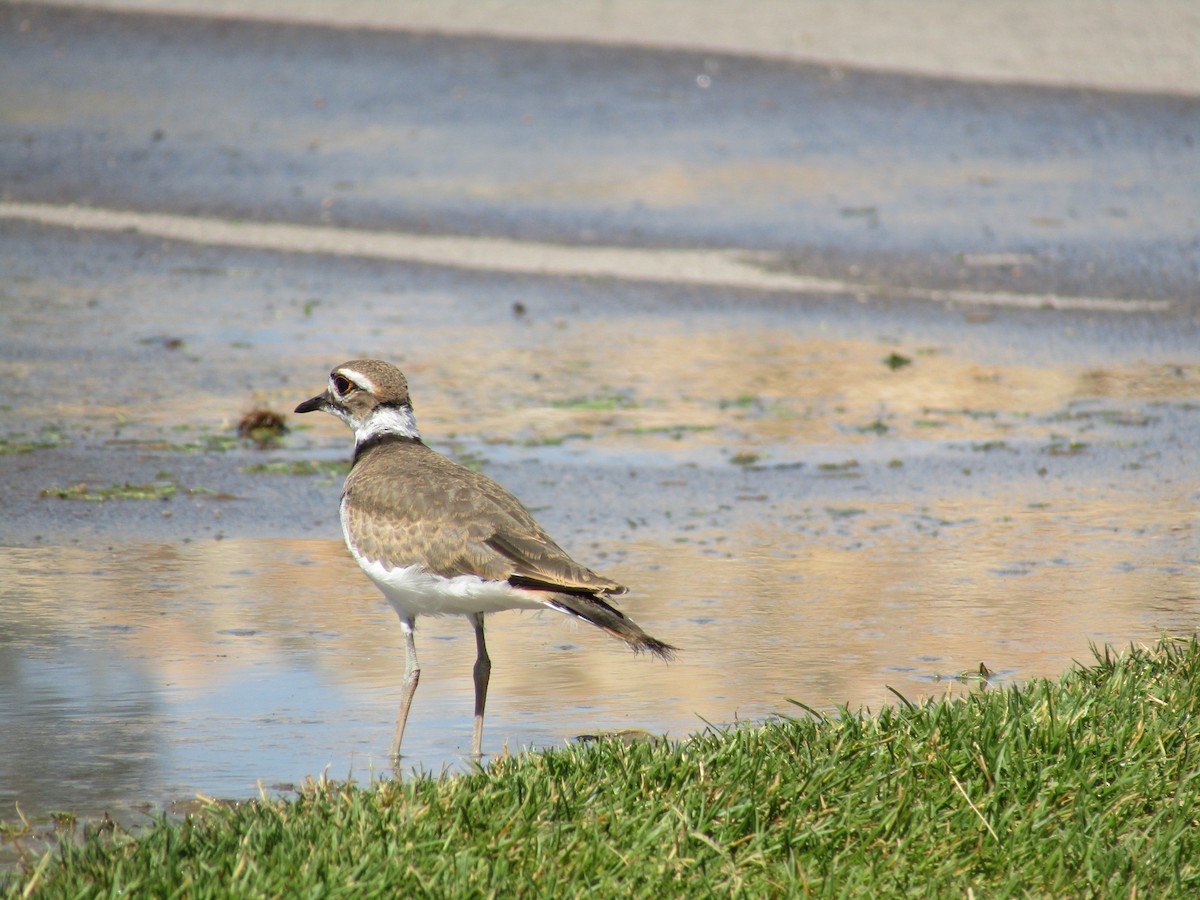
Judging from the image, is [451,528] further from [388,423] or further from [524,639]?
[524,639]

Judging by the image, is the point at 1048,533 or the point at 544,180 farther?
the point at 544,180

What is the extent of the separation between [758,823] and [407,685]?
1389 millimetres

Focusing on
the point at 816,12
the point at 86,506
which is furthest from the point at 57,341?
the point at 816,12

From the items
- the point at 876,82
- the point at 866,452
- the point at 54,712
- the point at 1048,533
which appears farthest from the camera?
the point at 876,82

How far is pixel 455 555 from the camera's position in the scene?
5664mm

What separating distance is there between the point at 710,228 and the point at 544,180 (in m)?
1.79

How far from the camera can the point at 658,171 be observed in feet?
51.8

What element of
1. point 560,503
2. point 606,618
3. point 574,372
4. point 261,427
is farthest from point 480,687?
point 574,372

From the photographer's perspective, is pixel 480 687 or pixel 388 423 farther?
pixel 388 423

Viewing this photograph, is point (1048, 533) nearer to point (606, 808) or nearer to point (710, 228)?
point (606, 808)

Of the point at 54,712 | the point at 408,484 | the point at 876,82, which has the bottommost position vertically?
the point at 54,712

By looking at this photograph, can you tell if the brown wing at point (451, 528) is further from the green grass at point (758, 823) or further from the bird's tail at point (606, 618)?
the green grass at point (758, 823)

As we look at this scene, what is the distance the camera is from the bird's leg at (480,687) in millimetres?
5578

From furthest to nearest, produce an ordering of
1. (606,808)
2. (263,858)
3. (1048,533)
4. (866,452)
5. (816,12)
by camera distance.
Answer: (816,12)
(866,452)
(1048,533)
(606,808)
(263,858)
